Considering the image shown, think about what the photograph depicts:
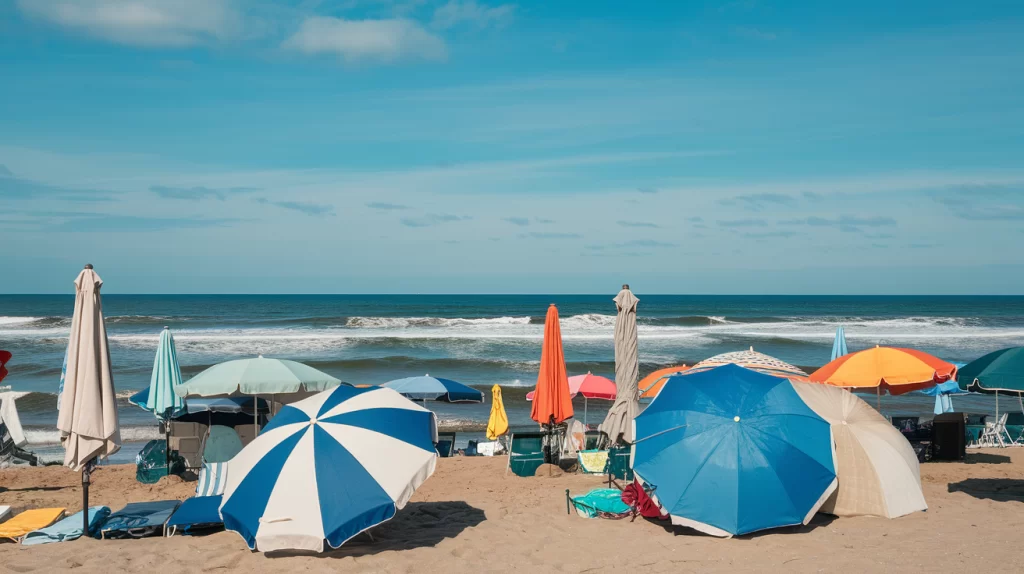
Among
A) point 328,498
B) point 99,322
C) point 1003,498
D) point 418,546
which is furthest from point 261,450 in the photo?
point 1003,498

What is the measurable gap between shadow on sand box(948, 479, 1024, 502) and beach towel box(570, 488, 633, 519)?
12.4 ft

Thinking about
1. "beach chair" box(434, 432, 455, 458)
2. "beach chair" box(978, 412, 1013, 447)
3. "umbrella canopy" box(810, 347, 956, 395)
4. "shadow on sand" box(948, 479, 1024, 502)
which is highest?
"umbrella canopy" box(810, 347, 956, 395)

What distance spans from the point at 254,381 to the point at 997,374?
7892mm

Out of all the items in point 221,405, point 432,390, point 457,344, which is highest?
point 432,390

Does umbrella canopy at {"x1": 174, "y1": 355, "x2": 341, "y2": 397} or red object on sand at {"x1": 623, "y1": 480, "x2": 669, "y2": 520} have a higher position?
umbrella canopy at {"x1": 174, "y1": 355, "x2": 341, "y2": 397}

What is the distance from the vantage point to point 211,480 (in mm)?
7488

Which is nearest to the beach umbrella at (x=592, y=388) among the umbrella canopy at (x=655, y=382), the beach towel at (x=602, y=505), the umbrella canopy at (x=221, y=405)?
the umbrella canopy at (x=655, y=382)

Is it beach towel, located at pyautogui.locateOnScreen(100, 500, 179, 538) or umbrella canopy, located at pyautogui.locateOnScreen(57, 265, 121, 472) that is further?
beach towel, located at pyautogui.locateOnScreen(100, 500, 179, 538)

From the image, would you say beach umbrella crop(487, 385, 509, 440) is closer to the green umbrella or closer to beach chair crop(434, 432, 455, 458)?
beach chair crop(434, 432, 455, 458)

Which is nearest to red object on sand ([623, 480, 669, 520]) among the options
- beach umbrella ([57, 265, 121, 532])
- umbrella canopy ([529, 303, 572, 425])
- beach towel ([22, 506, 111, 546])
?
umbrella canopy ([529, 303, 572, 425])

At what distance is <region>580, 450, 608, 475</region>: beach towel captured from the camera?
917 cm

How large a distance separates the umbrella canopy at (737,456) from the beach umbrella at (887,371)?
2511 mm

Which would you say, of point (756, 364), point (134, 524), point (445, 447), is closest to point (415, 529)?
point (134, 524)

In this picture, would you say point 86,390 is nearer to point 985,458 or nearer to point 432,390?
point 432,390
